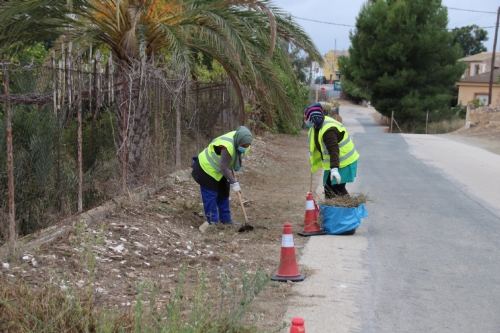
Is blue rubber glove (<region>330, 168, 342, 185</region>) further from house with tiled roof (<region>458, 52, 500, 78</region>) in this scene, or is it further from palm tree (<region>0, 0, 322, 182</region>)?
house with tiled roof (<region>458, 52, 500, 78</region>)

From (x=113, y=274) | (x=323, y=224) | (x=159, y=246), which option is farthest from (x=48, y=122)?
(x=323, y=224)

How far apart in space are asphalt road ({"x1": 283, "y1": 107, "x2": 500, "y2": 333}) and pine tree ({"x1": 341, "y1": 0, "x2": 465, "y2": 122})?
31410 mm

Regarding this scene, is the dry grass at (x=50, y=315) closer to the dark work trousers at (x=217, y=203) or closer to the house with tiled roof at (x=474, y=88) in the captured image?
the dark work trousers at (x=217, y=203)

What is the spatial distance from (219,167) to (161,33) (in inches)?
102

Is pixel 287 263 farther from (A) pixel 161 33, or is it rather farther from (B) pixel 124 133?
(A) pixel 161 33

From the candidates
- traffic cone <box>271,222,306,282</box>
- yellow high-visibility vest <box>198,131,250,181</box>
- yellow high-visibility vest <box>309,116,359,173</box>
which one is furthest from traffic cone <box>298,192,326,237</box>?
traffic cone <box>271,222,306,282</box>

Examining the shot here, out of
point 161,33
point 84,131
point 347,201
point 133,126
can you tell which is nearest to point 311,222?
point 347,201

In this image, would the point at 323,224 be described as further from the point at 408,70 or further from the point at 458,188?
the point at 408,70

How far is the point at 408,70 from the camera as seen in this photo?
42469 millimetres

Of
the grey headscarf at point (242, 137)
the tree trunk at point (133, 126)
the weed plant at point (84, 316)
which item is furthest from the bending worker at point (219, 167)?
the weed plant at point (84, 316)

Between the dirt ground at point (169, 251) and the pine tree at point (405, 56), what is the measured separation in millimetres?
33308

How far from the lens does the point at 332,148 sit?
7723 mm

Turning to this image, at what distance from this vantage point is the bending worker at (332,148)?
7730 mm

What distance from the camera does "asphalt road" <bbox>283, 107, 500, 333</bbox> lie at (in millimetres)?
4836
